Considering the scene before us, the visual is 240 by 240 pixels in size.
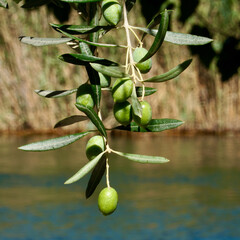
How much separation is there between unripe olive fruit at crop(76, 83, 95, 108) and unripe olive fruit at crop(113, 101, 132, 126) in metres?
0.03

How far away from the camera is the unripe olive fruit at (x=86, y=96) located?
47 centimetres

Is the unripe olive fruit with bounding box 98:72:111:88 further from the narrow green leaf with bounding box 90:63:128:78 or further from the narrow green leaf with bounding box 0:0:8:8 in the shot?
the narrow green leaf with bounding box 0:0:8:8

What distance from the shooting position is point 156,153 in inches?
145

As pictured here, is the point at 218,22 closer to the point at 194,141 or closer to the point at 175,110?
the point at 175,110

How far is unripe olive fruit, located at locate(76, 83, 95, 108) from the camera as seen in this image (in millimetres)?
467

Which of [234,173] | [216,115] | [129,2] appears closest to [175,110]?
[216,115]

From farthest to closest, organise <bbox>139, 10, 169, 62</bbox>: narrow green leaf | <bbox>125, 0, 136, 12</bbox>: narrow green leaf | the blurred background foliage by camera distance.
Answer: the blurred background foliage
<bbox>125, 0, 136, 12</bbox>: narrow green leaf
<bbox>139, 10, 169, 62</bbox>: narrow green leaf

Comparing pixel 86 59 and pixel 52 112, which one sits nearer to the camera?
pixel 86 59

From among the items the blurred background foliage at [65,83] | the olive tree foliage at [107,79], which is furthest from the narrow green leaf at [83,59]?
the blurred background foliage at [65,83]

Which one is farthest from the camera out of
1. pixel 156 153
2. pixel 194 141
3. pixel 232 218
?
pixel 194 141

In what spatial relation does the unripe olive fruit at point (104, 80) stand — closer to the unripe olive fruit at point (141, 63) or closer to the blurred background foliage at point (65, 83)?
the unripe olive fruit at point (141, 63)

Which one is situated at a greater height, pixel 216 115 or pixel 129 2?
pixel 129 2

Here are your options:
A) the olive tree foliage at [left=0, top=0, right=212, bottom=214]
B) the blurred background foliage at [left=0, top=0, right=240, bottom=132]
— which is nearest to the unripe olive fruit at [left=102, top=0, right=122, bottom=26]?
the olive tree foliage at [left=0, top=0, right=212, bottom=214]

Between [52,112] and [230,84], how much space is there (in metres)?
1.07
